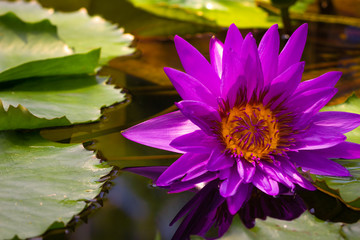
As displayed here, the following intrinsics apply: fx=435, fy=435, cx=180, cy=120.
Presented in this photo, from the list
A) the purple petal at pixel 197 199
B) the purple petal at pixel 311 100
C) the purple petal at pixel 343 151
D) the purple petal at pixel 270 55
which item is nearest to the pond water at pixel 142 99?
the purple petal at pixel 197 199

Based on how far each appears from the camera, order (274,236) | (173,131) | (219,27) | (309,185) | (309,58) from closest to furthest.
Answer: (274,236) → (309,185) → (173,131) → (309,58) → (219,27)

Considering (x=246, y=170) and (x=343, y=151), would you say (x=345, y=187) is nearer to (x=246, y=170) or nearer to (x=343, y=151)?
(x=343, y=151)

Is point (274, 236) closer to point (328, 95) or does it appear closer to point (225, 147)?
point (225, 147)

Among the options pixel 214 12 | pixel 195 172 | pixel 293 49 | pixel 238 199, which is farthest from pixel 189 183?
pixel 214 12

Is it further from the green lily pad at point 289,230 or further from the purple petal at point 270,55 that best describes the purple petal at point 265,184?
the purple petal at point 270,55

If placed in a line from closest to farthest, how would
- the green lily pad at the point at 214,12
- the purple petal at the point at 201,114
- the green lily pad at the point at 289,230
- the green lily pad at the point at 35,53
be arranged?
the green lily pad at the point at 289,230, the purple petal at the point at 201,114, the green lily pad at the point at 35,53, the green lily pad at the point at 214,12

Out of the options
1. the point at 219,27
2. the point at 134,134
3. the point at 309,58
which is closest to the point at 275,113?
the point at 134,134
